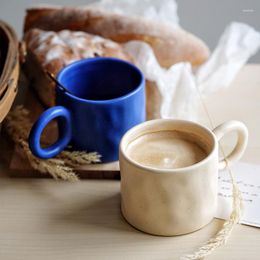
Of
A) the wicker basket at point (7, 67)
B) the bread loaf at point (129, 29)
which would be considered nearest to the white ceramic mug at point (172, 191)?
the wicker basket at point (7, 67)

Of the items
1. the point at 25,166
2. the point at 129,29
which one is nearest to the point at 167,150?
the point at 25,166

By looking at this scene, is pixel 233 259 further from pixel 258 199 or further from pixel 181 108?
pixel 181 108

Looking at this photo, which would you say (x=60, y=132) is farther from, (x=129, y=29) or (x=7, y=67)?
(x=129, y=29)

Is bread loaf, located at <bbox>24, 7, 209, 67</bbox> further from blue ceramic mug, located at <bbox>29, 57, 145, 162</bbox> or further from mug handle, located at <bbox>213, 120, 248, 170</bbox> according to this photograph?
mug handle, located at <bbox>213, 120, 248, 170</bbox>

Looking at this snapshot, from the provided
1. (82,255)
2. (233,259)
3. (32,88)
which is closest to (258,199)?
(233,259)

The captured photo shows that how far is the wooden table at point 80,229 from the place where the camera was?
56cm

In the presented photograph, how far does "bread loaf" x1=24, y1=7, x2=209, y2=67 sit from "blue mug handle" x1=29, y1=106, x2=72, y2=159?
230 millimetres

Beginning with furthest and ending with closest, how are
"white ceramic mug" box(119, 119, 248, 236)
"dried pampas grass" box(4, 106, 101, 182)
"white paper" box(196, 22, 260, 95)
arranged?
"white paper" box(196, 22, 260, 95) → "dried pampas grass" box(4, 106, 101, 182) → "white ceramic mug" box(119, 119, 248, 236)

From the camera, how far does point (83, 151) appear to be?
2.18 feet

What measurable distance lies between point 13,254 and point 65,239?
53mm

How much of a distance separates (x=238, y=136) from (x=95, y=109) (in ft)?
0.52

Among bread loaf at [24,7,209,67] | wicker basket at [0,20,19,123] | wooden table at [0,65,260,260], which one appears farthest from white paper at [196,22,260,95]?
wicker basket at [0,20,19,123]

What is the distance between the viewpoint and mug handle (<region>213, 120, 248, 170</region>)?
1.94 ft

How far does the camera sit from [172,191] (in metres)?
0.54
